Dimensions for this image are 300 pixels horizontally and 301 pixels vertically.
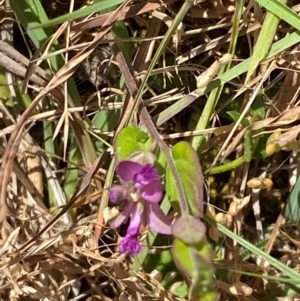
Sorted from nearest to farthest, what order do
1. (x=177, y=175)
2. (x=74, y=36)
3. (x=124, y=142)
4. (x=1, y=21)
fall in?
(x=177, y=175), (x=124, y=142), (x=74, y=36), (x=1, y=21)

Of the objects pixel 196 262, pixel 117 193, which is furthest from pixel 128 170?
pixel 196 262

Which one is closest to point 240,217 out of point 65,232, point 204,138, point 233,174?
point 233,174

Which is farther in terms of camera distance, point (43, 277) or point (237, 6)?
point (43, 277)

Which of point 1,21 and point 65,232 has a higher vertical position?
point 1,21

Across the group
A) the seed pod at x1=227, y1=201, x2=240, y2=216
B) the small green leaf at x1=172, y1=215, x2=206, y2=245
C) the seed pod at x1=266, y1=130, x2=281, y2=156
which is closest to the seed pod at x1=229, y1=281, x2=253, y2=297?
the seed pod at x1=227, y1=201, x2=240, y2=216

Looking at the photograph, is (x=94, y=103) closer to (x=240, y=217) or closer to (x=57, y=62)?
(x=57, y=62)

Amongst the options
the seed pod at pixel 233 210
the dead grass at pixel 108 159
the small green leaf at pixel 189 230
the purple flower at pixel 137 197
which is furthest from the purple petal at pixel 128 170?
the seed pod at pixel 233 210

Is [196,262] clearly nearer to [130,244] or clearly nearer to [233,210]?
[130,244]

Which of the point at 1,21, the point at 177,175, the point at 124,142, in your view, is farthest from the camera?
the point at 1,21
